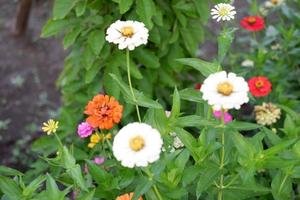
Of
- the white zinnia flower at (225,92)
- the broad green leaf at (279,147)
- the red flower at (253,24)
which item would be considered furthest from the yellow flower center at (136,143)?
the red flower at (253,24)

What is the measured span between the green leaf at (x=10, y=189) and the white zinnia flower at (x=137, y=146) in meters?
0.44

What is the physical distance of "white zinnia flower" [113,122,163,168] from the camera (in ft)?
3.47

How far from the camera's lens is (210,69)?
1362 millimetres

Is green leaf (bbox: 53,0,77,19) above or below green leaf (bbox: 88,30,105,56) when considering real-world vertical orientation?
above

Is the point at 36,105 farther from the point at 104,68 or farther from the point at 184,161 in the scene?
the point at 184,161

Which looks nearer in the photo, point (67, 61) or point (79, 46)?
point (79, 46)

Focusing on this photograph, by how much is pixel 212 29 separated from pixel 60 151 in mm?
2187

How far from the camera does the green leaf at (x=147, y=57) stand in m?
2.08

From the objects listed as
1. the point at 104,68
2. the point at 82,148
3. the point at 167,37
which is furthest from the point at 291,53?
the point at 82,148

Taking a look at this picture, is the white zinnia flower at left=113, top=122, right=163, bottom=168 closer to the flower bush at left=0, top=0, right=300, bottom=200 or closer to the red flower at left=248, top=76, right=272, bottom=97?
the flower bush at left=0, top=0, right=300, bottom=200

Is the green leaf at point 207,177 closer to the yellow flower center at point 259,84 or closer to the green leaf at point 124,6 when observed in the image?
the green leaf at point 124,6

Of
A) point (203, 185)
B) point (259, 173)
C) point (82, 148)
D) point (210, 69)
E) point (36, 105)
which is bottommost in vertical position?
point (36, 105)

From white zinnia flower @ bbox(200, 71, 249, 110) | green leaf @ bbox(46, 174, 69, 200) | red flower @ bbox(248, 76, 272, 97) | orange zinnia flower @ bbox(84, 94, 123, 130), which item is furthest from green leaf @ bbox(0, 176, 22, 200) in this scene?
red flower @ bbox(248, 76, 272, 97)

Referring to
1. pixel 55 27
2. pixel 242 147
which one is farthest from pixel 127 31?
pixel 55 27
